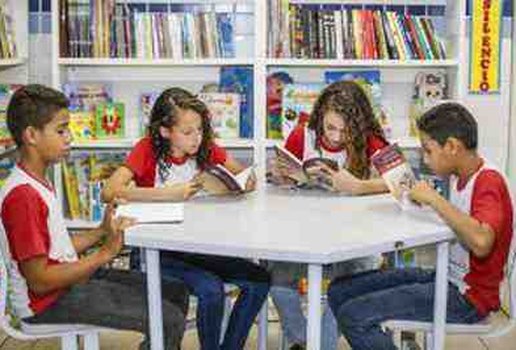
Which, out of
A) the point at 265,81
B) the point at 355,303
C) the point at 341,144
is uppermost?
the point at 265,81

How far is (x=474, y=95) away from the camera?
3.99m

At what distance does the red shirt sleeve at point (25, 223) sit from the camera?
6.97ft

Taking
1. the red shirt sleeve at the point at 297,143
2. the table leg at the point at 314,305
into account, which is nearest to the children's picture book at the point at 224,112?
the red shirt sleeve at the point at 297,143

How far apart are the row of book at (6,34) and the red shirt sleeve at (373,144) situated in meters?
A: 1.66

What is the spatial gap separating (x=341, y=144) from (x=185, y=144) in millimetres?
586

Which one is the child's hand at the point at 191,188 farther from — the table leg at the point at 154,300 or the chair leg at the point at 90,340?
the chair leg at the point at 90,340

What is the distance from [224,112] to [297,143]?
0.73 metres

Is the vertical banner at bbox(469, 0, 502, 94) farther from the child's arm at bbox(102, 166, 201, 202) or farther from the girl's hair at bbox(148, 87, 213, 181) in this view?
the child's arm at bbox(102, 166, 201, 202)

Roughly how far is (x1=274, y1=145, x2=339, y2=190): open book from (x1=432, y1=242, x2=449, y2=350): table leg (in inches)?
23.9

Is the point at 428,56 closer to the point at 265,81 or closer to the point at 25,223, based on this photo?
the point at 265,81

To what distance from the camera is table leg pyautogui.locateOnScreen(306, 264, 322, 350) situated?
6.82ft

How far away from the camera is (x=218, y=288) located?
254 cm

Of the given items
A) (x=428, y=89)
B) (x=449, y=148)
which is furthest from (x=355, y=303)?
(x=428, y=89)

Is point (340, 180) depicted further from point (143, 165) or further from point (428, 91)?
point (428, 91)
